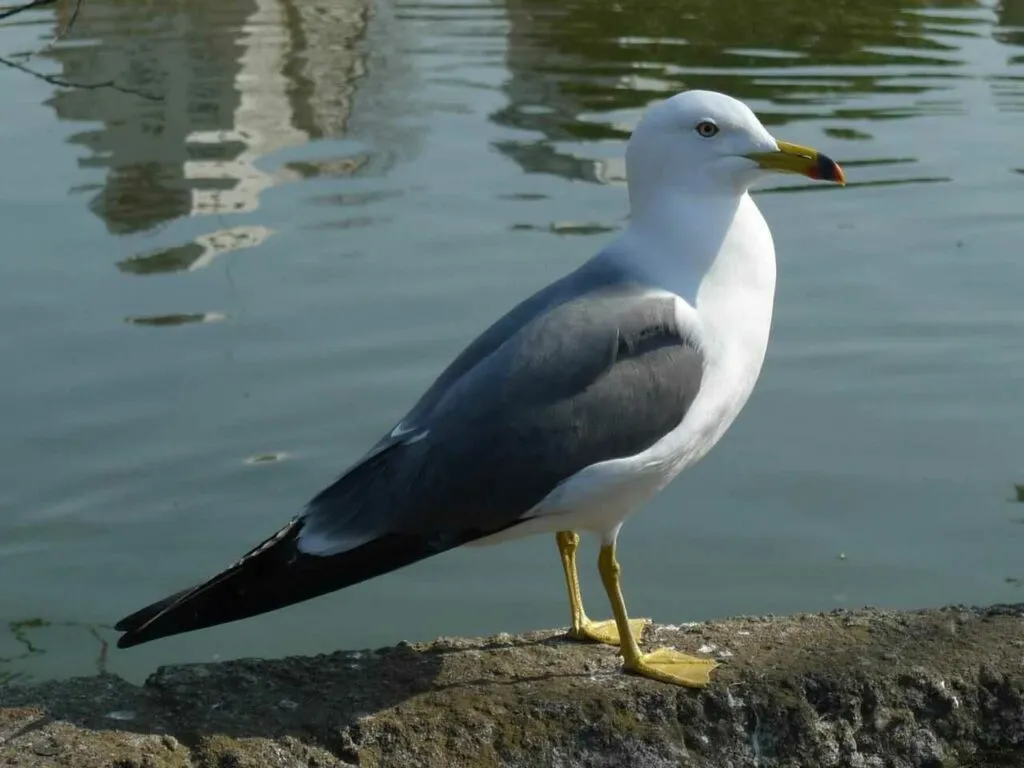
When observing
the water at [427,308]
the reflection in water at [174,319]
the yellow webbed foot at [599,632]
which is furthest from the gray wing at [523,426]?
the reflection in water at [174,319]

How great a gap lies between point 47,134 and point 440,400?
25.5 feet

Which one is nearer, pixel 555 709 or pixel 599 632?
pixel 555 709

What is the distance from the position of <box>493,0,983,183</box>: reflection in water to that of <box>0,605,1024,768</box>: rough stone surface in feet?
19.1

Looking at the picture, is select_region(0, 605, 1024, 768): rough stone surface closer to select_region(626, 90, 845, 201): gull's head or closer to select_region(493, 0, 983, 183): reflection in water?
select_region(626, 90, 845, 201): gull's head

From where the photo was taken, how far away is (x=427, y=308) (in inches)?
301

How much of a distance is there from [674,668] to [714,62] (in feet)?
31.7

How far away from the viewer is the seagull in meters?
3.80

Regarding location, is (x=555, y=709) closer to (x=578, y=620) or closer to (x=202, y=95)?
(x=578, y=620)

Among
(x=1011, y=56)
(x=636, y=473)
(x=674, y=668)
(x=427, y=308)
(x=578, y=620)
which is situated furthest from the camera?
(x=1011, y=56)

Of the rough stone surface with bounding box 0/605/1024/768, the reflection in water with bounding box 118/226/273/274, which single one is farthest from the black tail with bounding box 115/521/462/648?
the reflection in water with bounding box 118/226/273/274

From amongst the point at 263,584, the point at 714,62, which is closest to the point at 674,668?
the point at 263,584

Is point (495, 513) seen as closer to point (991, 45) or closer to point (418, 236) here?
point (418, 236)

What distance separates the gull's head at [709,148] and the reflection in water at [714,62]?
5.51 meters

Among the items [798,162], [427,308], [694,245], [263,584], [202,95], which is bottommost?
[202,95]
